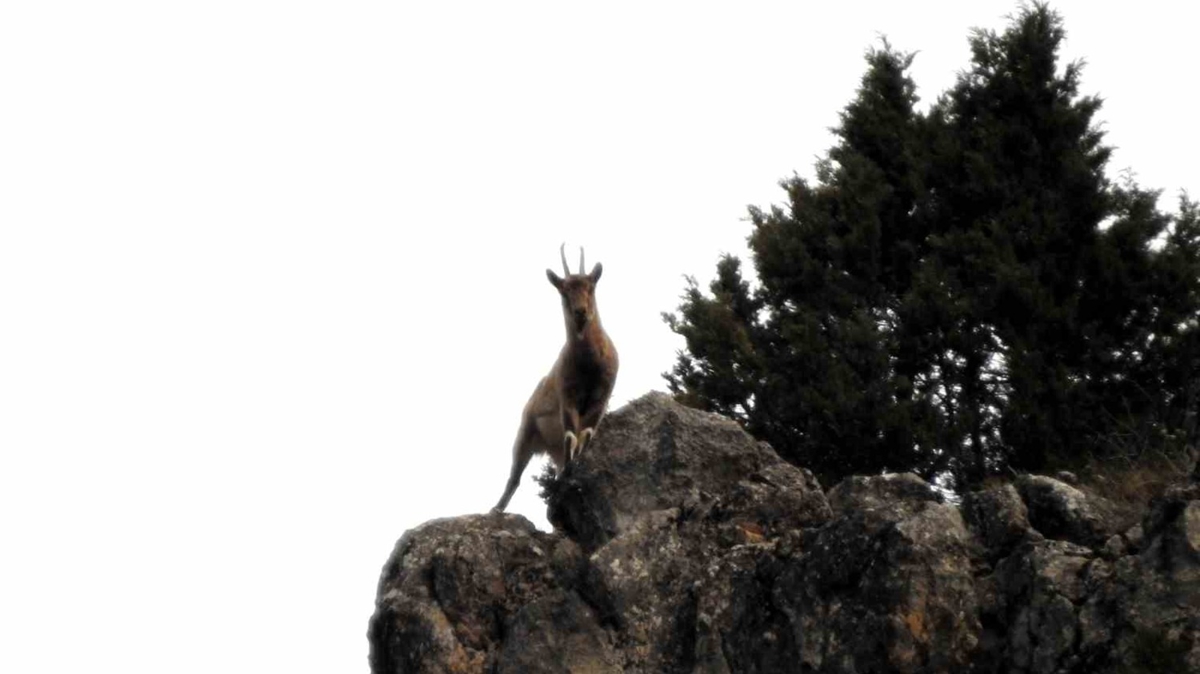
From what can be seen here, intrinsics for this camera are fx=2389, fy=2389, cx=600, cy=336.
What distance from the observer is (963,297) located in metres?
27.4

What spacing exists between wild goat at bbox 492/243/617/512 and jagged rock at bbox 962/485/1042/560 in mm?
5271

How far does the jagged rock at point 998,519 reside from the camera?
17062mm

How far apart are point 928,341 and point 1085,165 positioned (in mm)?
2822

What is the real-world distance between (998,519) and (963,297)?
10467 mm

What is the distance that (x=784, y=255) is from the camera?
2870 centimetres

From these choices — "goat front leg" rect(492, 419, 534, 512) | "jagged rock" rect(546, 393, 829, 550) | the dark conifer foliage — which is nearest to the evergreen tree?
the dark conifer foliage

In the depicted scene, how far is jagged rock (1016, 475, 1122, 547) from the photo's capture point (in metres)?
17.0

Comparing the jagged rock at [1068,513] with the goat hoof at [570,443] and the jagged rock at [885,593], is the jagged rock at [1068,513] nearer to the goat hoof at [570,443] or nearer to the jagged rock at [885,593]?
the jagged rock at [885,593]

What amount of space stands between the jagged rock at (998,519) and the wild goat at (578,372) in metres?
5.27

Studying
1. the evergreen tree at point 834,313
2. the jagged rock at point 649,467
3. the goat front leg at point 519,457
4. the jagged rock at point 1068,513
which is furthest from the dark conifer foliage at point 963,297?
the jagged rock at point 1068,513

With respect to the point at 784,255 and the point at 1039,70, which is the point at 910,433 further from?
the point at 1039,70

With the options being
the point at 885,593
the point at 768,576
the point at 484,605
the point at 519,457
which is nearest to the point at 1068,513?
the point at 885,593

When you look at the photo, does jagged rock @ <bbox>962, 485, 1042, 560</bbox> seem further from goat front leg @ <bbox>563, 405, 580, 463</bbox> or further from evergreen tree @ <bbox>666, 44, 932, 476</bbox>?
evergreen tree @ <bbox>666, 44, 932, 476</bbox>

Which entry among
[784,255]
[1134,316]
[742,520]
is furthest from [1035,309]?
[742,520]
